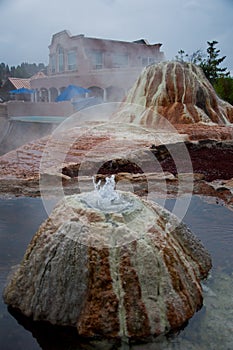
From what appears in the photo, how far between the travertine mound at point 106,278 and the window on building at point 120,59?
2103 centimetres

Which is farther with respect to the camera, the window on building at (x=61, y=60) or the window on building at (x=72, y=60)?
the window on building at (x=61, y=60)

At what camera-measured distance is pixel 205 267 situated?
2.99m

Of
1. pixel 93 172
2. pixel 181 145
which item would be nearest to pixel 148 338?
pixel 93 172

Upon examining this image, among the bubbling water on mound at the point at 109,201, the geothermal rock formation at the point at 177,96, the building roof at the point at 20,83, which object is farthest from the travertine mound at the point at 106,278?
the building roof at the point at 20,83

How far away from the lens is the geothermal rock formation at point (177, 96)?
11.0 meters

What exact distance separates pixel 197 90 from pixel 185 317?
10202 millimetres

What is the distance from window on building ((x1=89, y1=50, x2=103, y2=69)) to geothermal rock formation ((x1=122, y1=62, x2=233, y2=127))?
34.3 feet

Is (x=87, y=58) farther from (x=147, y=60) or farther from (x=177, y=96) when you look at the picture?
(x=177, y=96)

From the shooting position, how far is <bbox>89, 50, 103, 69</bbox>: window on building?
71.8 ft

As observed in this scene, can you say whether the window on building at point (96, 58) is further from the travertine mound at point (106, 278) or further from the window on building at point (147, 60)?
the travertine mound at point (106, 278)

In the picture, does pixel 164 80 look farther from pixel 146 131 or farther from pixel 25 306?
pixel 25 306

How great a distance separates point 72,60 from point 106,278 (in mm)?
21672

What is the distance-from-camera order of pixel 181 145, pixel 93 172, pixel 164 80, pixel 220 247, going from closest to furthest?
pixel 220 247, pixel 93 172, pixel 181 145, pixel 164 80

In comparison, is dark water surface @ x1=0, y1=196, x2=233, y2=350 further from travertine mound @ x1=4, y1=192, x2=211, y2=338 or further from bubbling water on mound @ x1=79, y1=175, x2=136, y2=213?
bubbling water on mound @ x1=79, y1=175, x2=136, y2=213
